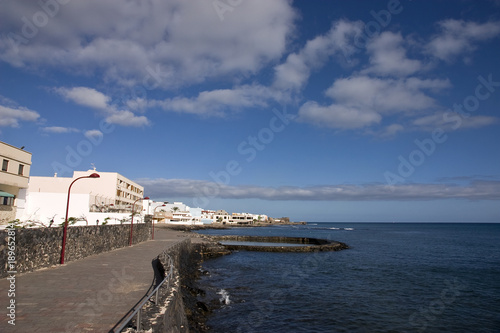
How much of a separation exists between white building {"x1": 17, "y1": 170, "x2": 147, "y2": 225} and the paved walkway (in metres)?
17.2

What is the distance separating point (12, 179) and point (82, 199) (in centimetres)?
867

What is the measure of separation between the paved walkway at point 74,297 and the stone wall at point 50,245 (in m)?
0.55

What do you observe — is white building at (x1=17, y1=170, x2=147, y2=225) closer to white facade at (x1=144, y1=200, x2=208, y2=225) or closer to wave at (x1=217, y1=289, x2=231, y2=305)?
wave at (x1=217, y1=289, x2=231, y2=305)

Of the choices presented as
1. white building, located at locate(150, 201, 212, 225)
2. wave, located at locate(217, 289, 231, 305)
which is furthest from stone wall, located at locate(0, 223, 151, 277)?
white building, located at locate(150, 201, 212, 225)

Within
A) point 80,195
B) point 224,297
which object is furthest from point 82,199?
point 224,297

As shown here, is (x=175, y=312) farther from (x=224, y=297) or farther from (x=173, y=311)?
(x=224, y=297)

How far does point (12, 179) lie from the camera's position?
3212 cm

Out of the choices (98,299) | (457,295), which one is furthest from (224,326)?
(457,295)

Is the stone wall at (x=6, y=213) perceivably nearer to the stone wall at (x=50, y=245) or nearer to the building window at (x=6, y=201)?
the building window at (x=6, y=201)

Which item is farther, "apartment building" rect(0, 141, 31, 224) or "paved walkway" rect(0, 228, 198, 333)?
"apartment building" rect(0, 141, 31, 224)

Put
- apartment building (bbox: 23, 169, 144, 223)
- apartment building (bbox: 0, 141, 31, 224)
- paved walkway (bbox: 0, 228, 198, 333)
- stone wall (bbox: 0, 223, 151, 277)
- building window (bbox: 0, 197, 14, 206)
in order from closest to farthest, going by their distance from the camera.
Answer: paved walkway (bbox: 0, 228, 198, 333), stone wall (bbox: 0, 223, 151, 277), apartment building (bbox: 0, 141, 31, 224), building window (bbox: 0, 197, 14, 206), apartment building (bbox: 23, 169, 144, 223)

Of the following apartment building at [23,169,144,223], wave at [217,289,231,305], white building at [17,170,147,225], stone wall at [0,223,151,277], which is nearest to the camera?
stone wall at [0,223,151,277]

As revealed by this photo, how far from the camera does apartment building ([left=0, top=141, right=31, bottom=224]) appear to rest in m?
30.8

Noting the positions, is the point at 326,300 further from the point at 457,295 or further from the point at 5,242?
the point at 5,242
